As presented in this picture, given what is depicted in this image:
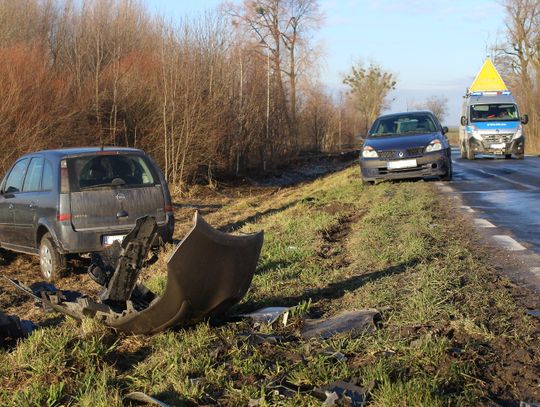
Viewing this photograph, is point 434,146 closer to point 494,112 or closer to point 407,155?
point 407,155

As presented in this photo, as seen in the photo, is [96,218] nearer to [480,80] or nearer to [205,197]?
[205,197]

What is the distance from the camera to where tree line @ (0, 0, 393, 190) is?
1842 centimetres

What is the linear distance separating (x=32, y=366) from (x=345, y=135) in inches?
2301

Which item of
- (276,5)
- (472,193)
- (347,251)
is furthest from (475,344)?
(276,5)

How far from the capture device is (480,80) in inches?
1169

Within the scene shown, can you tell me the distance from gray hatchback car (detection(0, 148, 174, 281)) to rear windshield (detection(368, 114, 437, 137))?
8672 millimetres

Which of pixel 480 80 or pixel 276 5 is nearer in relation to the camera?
pixel 480 80

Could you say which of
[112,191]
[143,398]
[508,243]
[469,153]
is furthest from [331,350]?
[469,153]

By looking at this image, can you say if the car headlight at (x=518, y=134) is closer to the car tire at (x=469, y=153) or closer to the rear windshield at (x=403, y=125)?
the car tire at (x=469, y=153)

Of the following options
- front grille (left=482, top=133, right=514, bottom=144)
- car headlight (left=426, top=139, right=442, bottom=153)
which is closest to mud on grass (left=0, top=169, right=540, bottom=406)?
car headlight (left=426, top=139, right=442, bottom=153)

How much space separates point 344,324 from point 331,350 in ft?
1.64

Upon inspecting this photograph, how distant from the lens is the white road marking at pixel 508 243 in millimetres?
7031

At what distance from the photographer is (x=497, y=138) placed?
82.7 feet

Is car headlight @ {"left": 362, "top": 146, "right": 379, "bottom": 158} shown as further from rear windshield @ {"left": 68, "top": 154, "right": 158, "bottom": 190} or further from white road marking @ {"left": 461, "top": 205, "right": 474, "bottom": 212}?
rear windshield @ {"left": 68, "top": 154, "right": 158, "bottom": 190}
